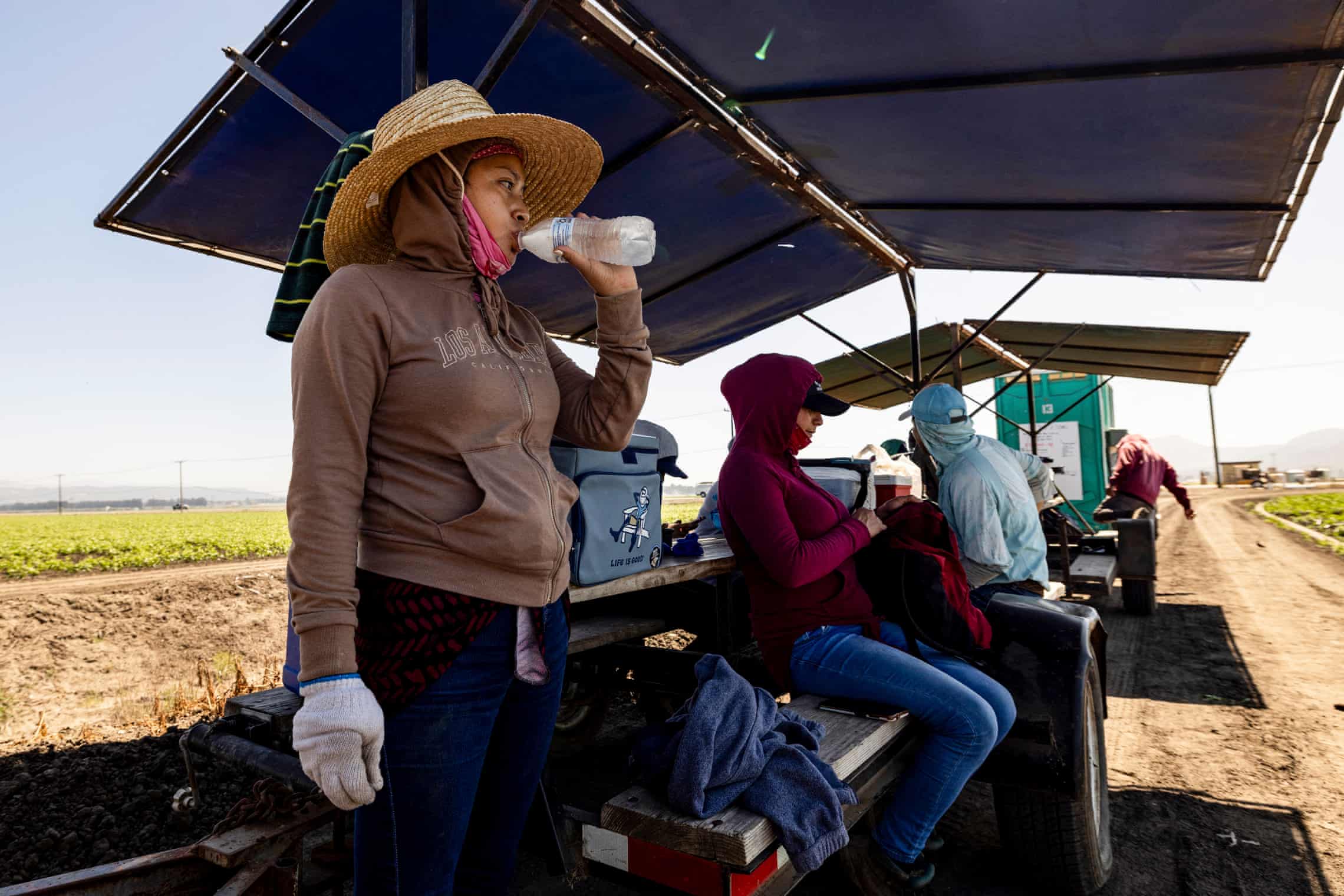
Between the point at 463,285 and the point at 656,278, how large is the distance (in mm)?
4178

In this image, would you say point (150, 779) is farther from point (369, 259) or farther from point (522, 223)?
point (522, 223)

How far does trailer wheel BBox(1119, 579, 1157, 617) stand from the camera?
8.92 meters

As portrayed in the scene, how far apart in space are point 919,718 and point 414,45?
9.74 feet

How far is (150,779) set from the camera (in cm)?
410

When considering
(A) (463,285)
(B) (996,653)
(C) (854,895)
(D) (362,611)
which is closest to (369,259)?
(A) (463,285)

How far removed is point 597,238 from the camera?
1.66 m

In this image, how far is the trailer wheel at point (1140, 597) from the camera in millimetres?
8922

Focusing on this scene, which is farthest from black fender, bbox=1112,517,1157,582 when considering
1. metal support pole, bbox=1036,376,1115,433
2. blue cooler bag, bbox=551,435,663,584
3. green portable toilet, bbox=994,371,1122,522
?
blue cooler bag, bbox=551,435,663,584

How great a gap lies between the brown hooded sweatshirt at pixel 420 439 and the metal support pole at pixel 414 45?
4.66ft

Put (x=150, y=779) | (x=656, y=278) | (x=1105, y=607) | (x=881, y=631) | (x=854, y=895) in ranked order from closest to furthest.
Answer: (x=881, y=631), (x=854, y=895), (x=150, y=779), (x=656, y=278), (x=1105, y=607)

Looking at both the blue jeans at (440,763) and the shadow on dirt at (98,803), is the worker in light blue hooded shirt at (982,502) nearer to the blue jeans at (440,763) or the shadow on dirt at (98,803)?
the blue jeans at (440,763)

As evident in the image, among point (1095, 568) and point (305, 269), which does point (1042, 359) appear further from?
point (305, 269)

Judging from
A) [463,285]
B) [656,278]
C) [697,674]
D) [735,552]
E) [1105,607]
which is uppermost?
[656,278]

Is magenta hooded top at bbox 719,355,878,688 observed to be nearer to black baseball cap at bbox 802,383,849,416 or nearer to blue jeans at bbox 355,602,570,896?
black baseball cap at bbox 802,383,849,416
